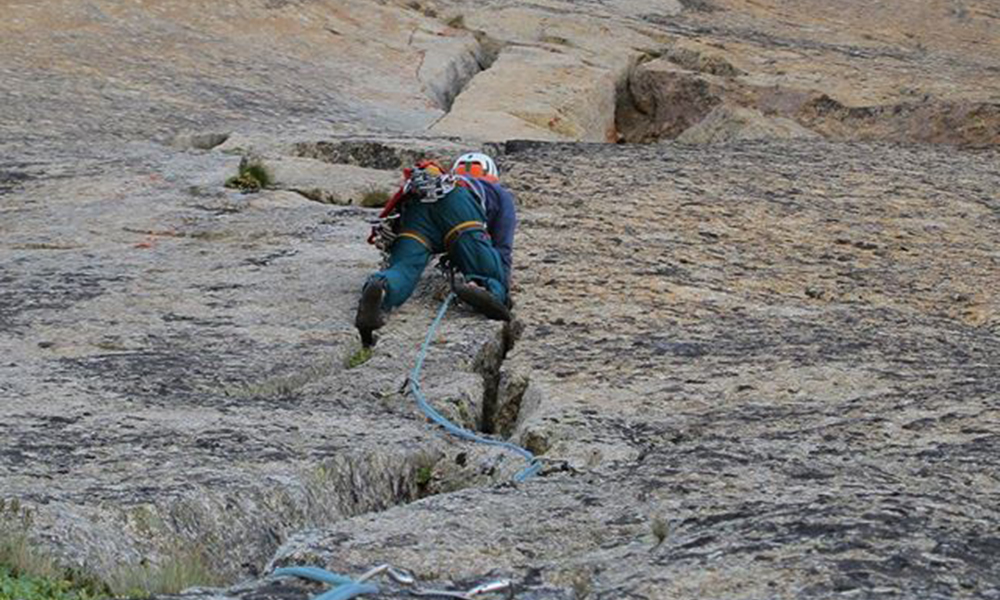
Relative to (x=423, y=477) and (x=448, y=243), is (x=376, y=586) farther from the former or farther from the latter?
(x=448, y=243)

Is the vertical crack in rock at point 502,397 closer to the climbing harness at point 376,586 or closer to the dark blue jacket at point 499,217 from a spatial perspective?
the dark blue jacket at point 499,217

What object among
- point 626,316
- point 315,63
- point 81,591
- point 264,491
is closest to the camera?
point 81,591

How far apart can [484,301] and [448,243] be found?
91 centimetres

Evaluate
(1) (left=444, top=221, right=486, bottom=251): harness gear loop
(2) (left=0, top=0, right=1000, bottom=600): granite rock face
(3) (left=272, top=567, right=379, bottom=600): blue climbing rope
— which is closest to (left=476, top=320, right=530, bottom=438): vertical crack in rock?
(2) (left=0, top=0, right=1000, bottom=600): granite rock face

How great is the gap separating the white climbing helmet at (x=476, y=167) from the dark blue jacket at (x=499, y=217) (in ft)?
0.68

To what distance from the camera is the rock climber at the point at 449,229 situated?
9.29 meters

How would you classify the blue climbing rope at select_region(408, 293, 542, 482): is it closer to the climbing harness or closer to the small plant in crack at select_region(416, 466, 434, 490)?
the small plant in crack at select_region(416, 466, 434, 490)

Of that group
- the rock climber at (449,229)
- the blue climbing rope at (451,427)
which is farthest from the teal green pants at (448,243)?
the blue climbing rope at (451,427)

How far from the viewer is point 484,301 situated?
8.78 metres

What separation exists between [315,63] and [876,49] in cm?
703

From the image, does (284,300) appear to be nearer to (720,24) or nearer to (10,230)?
(10,230)

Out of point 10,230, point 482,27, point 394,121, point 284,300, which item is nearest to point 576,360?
point 284,300

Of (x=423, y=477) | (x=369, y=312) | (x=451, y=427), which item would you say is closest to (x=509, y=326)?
(x=369, y=312)

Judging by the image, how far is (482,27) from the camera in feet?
61.9
